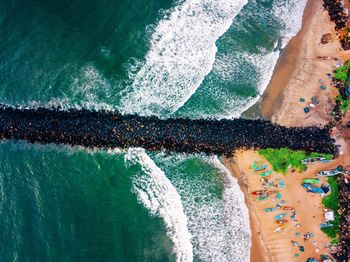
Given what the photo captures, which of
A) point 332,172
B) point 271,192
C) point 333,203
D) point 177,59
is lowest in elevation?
point 333,203

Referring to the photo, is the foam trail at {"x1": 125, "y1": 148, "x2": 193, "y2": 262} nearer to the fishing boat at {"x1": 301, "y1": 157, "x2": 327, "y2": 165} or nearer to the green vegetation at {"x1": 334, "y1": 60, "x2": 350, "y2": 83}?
the fishing boat at {"x1": 301, "y1": 157, "x2": 327, "y2": 165}

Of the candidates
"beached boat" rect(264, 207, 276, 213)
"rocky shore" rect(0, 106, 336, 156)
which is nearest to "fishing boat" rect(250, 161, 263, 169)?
"rocky shore" rect(0, 106, 336, 156)

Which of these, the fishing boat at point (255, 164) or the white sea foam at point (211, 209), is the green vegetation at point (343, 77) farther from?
the white sea foam at point (211, 209)

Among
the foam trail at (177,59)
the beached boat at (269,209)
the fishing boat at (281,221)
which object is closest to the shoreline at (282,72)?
the foam trail at (177,59)

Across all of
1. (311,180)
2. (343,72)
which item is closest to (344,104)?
(343,72)

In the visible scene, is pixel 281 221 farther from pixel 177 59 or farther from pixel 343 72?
pixel 177 59

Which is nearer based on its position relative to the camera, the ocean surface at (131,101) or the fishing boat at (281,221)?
the ocean surface at (131,101)

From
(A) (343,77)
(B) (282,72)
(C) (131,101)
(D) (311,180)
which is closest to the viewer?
(D) (311,180)
